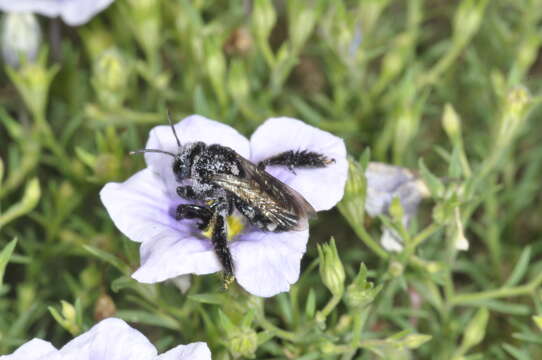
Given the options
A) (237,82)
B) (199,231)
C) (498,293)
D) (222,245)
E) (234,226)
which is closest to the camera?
(222,245)

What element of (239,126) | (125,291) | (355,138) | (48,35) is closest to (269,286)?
(125,291)

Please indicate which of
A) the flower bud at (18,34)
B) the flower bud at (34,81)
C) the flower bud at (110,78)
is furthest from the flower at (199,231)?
the flower bud at (18,34)

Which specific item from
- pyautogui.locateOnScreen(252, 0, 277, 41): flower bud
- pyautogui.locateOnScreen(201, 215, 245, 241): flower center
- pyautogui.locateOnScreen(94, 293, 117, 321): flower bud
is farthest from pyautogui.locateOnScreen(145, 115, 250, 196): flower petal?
pyautogui.locateOnScreen(252, 0, 277, 41): flower bud

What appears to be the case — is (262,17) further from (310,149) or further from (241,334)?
(241,334)

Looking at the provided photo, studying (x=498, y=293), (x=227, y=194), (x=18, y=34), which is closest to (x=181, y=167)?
(x=227, y=194)

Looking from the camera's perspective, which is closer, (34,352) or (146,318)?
(34,352)
